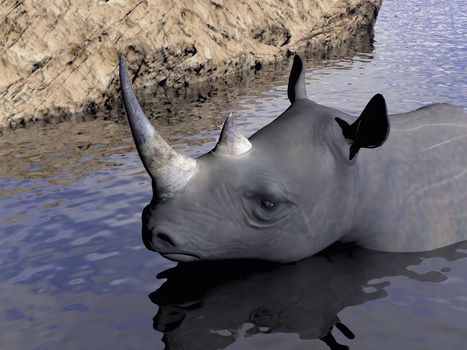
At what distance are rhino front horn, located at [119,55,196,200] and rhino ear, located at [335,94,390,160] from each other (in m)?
1.27

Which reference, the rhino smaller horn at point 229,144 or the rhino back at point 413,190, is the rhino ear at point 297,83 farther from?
the rhino smaller horn at point 229,144

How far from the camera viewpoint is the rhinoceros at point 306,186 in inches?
167

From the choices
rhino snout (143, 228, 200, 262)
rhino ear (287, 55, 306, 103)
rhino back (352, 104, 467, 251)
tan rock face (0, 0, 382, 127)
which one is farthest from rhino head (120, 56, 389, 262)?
tan rock face (0, 0, 382, 127)

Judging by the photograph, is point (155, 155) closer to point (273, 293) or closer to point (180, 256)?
point (180, 256)

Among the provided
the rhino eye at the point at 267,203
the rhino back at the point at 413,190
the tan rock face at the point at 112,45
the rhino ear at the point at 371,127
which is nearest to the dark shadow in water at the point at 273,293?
the rhino back at the point at 413,190

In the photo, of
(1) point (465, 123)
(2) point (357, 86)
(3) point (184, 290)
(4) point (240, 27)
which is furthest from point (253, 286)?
(4) point (240, 27)

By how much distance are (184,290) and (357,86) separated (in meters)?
9.80

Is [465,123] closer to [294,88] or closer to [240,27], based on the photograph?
[294,88]

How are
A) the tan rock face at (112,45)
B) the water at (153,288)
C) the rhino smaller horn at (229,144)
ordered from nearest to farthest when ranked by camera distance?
the water at (153,288)
the rhino smaller horn at (229,144)
the tan rock face at (112,45)

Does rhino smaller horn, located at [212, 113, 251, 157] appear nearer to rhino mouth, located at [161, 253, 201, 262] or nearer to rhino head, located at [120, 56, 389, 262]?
rhino head, located at [120, 56, 389, 262]

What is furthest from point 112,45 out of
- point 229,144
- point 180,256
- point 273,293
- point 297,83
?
point 273,293

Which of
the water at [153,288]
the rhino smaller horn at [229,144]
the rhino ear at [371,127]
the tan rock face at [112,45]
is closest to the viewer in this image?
the water at [153,288]

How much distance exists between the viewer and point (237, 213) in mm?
4484

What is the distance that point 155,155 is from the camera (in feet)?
13.1
